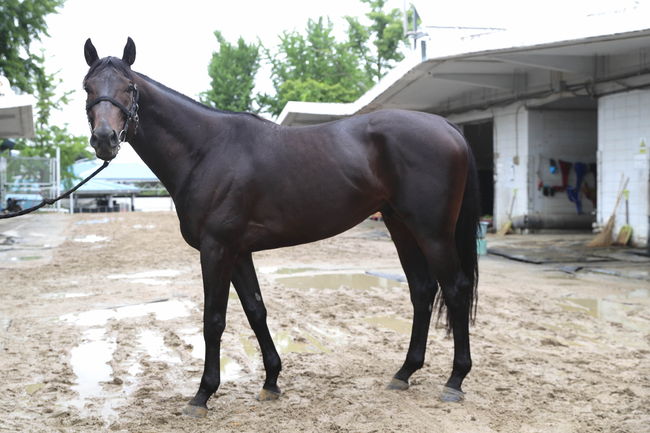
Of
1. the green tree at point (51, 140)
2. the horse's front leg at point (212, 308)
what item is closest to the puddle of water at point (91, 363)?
the horse's front leg at point (212, 308)

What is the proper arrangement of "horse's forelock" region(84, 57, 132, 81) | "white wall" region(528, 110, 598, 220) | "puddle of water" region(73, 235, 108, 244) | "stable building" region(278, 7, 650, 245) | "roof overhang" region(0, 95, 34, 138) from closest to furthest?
"horse's forelock" region(84, 57, 132, 81) → "stable building" region(278, 7, 650, 245) → "roof overhang" region(0, 95, 34, 138) → "puddle of water" region(73, 235, 108, 244) → "white wall" region(528, 110, 598, 220)

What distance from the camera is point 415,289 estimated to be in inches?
166

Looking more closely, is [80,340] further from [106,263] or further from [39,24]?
[39,24]

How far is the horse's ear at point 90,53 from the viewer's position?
3.65 metres

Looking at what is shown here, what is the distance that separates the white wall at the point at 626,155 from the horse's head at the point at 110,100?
35.0 ft

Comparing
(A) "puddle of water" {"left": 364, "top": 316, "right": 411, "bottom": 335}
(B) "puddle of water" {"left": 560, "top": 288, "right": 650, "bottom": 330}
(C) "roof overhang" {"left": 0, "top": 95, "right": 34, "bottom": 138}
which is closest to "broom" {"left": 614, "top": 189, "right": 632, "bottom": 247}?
(B) "puddle of water" {"left": 560, "top": 288, "right": 650, "bottom": 330}

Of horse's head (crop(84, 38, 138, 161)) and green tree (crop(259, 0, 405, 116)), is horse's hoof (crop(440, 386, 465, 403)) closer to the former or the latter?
horse's head (crop(84, 38, 138, 161))

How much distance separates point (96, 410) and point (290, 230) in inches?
59.0

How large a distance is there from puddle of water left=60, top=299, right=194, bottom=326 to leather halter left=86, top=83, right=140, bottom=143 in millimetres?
2858

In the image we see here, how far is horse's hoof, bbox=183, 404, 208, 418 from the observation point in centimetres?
357

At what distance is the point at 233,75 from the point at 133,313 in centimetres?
3861

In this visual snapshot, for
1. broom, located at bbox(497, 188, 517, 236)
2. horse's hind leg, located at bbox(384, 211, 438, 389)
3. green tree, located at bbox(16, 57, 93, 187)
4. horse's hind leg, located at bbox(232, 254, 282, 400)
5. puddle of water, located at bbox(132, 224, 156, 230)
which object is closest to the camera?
horse's hind leg, located at bbox(232, 254, 282, 400)

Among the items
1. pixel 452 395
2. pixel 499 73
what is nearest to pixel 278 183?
pixel 452 395

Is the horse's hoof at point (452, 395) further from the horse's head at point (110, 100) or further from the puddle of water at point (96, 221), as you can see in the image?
the puddle of water at point (96, 221)
